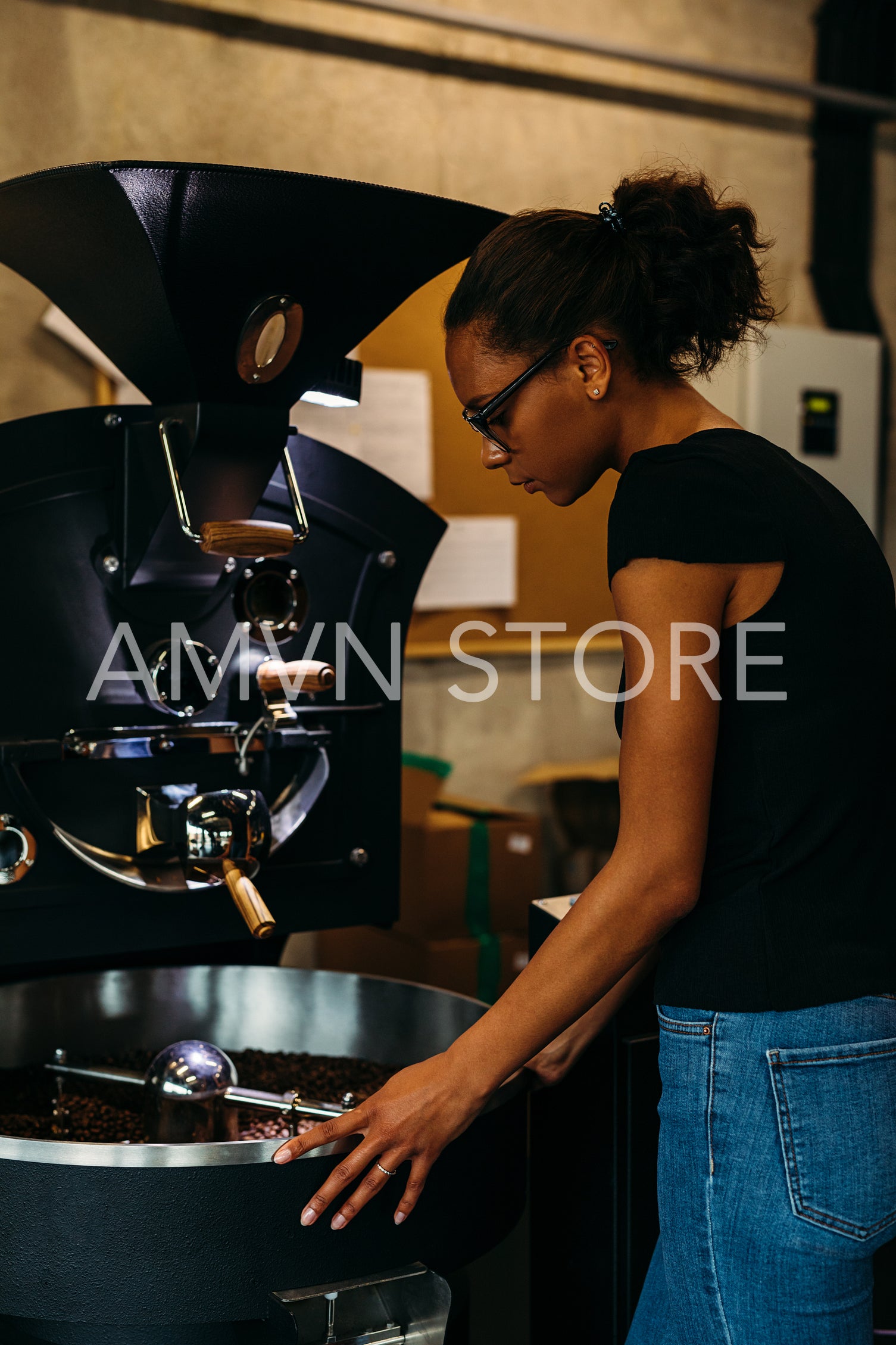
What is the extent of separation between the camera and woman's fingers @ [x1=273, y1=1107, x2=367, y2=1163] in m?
0.91

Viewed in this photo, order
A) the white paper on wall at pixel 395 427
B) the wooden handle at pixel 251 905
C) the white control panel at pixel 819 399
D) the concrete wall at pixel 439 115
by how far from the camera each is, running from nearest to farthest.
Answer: the wooden handle at pixel 251 905, the concrete wall at pixel 439 115, the white paper on wall at pixel 395 427, the white control panel at pixel 819 399

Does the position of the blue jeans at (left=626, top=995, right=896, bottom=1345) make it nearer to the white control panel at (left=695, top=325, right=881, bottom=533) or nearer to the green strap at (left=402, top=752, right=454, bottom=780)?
the green strap at (left=402, top=752, right=454, bottom=780)

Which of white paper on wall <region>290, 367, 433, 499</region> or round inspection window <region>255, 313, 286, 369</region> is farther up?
white paper on wall <region>290, 367, 433, 499</region>

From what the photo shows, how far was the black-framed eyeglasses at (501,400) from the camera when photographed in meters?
0.92

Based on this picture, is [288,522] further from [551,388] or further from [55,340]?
[55,340]

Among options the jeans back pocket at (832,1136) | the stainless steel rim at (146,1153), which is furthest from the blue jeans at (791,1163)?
the stainless steel rim at (146,1153)

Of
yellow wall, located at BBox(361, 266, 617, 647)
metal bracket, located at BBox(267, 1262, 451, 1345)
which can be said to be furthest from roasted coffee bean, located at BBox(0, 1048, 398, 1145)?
yellow wall, located at BBox(361, 266, 617, 647)

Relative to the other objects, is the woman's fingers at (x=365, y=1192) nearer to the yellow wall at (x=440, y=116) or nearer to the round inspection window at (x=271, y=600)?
the round inspection window at (x=271, y=600)

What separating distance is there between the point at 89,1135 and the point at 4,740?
14.5 inches

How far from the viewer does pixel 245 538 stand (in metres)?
1.14

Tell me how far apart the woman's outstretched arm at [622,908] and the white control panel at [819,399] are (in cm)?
268

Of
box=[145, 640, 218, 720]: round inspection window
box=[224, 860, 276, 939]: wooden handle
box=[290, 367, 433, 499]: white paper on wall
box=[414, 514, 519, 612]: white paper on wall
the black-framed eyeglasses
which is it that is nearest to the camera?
the black-framed eyeglasses

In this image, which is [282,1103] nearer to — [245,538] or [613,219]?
[245,538]

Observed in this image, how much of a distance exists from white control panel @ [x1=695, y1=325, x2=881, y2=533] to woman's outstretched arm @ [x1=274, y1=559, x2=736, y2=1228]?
8.80 feet
